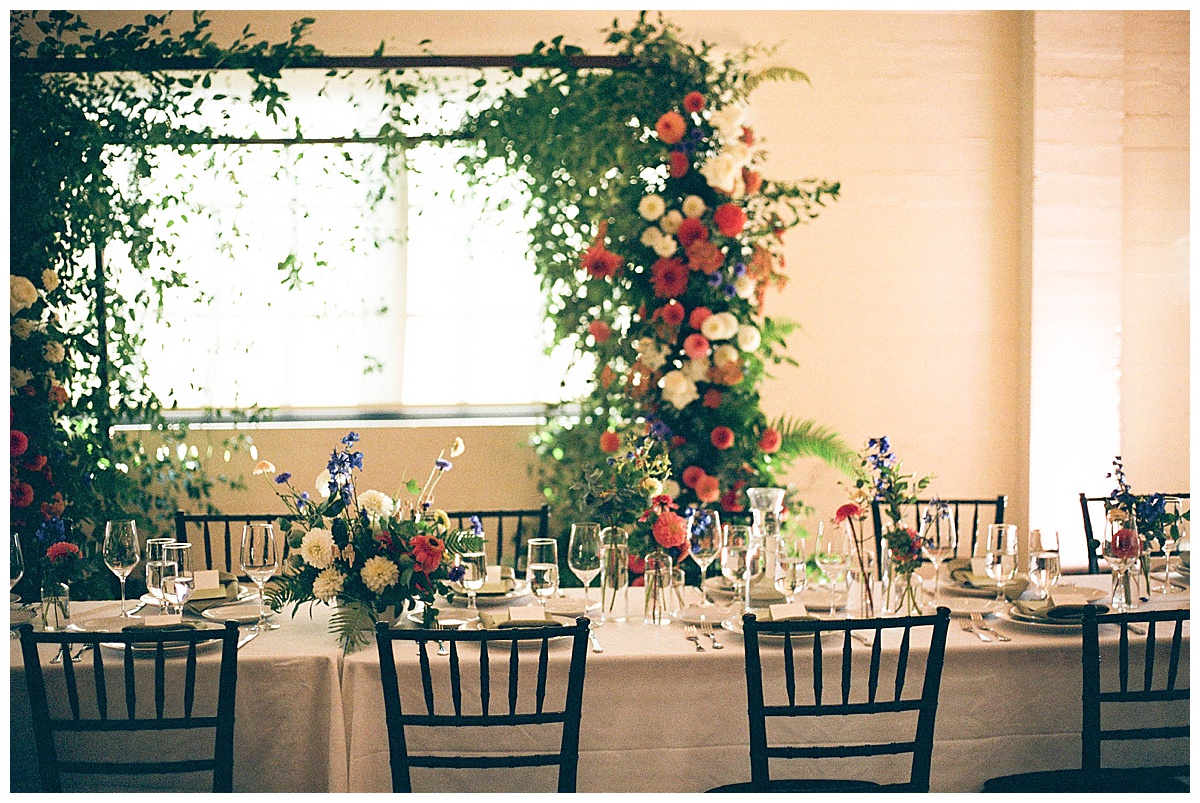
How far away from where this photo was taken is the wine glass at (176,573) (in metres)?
2.16

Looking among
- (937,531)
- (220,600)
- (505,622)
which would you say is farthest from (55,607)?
(937,531)

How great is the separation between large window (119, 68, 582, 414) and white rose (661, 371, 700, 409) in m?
0.70

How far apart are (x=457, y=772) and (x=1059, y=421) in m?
3.32

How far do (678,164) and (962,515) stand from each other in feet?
6.54

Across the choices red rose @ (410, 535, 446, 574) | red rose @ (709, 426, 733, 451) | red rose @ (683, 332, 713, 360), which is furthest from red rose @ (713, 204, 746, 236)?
red rose @ (410, 535, 446, 574)

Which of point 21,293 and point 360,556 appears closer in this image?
point 360,556

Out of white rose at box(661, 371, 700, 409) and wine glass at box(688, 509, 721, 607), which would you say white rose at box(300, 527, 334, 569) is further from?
white rose at box(661, 371, 700, 409)

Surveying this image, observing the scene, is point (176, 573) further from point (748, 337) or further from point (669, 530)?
point (748, 337)

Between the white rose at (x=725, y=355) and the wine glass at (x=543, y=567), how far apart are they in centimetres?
158

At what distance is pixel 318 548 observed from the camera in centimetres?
221

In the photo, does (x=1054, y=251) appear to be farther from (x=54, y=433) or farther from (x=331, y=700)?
(x=54, y=433)

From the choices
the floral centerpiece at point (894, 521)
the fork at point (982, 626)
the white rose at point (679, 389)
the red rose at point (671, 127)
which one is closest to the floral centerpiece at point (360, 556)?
the floral centerpiece at point (894, 521)

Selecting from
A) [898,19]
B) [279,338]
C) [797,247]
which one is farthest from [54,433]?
[898,19]

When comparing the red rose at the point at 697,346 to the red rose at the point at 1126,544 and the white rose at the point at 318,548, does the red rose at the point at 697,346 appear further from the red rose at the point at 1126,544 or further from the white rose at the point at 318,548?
the white rose at the point at 318,548
